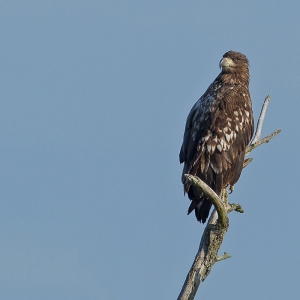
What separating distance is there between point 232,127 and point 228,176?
795 millimetres

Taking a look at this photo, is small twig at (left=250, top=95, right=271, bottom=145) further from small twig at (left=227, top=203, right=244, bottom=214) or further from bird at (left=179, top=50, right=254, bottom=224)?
small twig at (left=227, top=203, right=244, bottom=214)

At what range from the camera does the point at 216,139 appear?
11.0m

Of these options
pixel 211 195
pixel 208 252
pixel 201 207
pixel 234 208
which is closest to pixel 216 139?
pixel 201 207

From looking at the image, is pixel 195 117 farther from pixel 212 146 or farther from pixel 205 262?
pixel 205 262

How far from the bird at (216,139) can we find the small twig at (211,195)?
1.45m

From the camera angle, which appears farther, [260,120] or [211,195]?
[260,120]

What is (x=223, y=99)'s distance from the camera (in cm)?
1136

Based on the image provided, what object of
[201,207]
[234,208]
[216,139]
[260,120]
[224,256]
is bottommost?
[224,256]

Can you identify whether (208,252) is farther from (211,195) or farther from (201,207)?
(201,207)

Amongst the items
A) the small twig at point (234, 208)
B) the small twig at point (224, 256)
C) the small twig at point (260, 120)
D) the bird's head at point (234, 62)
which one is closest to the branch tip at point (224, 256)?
the small twig at point (224, 256)

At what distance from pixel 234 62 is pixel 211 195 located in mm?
4590

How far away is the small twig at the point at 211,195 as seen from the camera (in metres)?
8.21

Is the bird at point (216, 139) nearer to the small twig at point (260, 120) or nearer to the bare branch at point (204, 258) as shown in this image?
the small twig at point (260, 120)

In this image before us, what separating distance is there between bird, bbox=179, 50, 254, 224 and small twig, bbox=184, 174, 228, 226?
1.45 m
